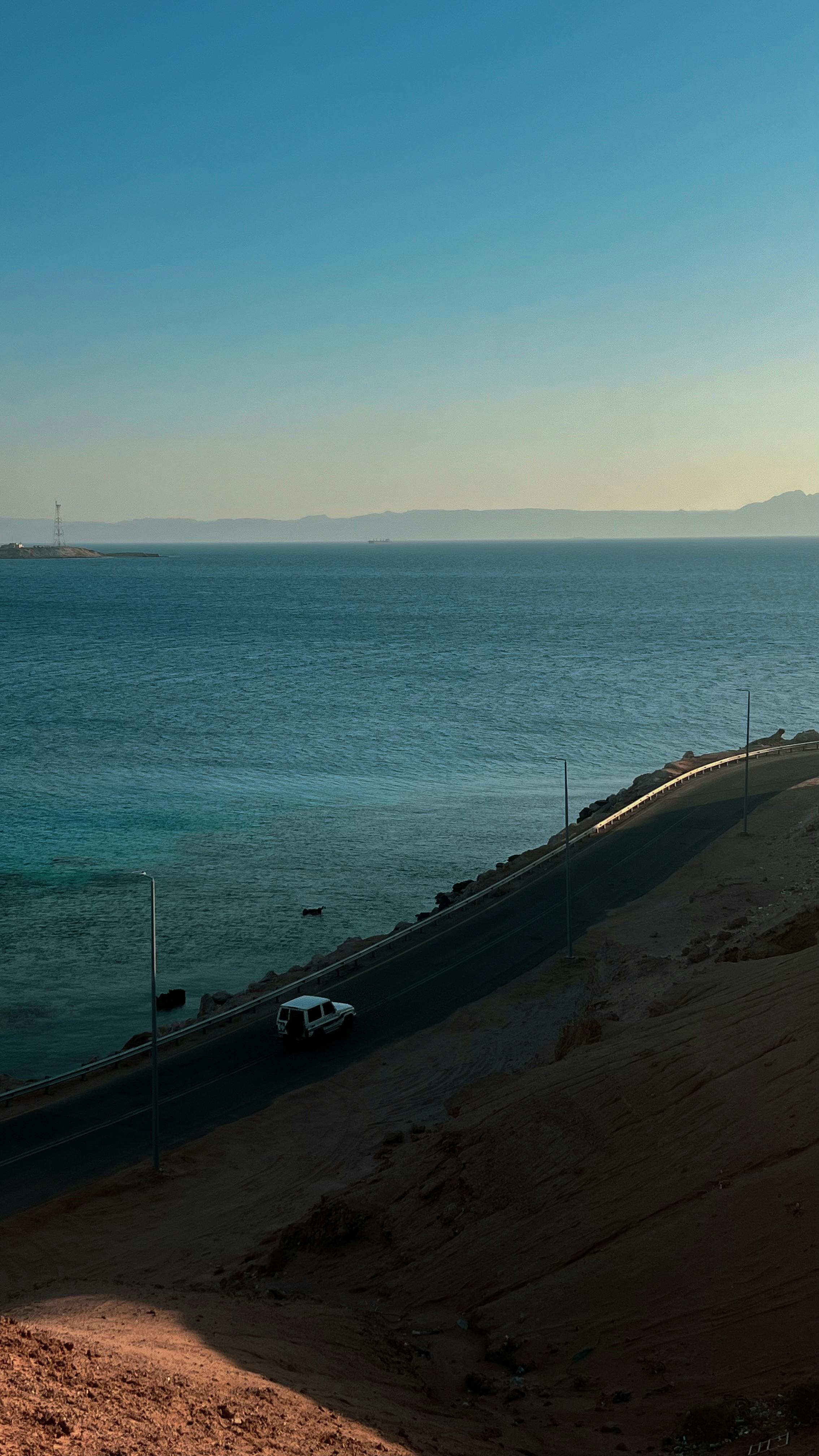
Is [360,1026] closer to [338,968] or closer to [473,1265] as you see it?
[338,968]

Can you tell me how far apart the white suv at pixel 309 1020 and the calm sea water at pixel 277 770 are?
22.6 feet

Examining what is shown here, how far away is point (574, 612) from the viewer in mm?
189875

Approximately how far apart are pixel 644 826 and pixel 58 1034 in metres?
30.1

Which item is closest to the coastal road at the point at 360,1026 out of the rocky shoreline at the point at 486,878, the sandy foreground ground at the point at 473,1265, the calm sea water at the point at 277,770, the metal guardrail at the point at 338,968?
the metal guardrail at the point at 338,968

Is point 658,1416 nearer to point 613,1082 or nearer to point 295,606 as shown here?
point 613,1082

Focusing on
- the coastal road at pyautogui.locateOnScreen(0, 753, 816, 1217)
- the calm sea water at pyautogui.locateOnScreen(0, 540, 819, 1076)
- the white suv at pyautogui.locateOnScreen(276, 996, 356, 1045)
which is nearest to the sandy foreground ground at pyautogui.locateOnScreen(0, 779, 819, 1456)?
the coastal road at pyautogui.locateOnScreen(0, 753, 816, 1217)

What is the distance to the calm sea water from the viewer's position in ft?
135

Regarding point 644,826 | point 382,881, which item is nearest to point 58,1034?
point 382,881

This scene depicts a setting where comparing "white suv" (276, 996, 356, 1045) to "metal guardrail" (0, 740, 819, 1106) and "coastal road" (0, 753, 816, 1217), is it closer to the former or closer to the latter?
"coastal road" (0, 753, 816, 1217)

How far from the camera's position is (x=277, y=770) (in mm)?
71375

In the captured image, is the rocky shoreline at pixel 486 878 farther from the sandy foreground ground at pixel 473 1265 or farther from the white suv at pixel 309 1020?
the sandy foreground ground at pixel 473 1265

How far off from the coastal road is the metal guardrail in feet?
1.59

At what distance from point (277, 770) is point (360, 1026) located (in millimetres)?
41113

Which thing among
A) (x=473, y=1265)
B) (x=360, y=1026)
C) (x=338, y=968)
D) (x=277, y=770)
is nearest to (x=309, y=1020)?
(x=360, y=1026)
